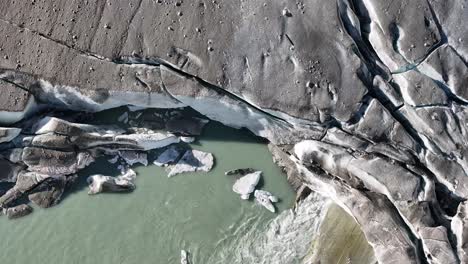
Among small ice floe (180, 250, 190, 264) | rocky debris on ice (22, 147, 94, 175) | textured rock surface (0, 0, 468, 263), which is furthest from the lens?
rocky debris on ice (22, 147, 94, 175)

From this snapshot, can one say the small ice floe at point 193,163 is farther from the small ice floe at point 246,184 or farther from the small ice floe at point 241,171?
the small ice floe at point 246,184

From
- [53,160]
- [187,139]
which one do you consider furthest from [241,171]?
[53,160]

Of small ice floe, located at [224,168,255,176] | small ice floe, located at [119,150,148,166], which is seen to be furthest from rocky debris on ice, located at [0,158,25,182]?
small ice floe, located at [224,168,255,176]

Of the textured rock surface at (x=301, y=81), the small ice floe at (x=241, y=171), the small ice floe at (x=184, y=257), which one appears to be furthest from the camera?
the small ice floe at (x=241, y=171)

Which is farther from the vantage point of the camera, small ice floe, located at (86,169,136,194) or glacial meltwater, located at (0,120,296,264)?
small ice floe, located at (86,169,136,194)

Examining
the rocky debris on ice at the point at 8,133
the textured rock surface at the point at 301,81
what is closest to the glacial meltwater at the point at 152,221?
the textured rock surface at the point at 301,81

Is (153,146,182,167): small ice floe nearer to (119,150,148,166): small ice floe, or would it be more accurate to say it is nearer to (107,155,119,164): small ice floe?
(119,150,148,166): small ice floe

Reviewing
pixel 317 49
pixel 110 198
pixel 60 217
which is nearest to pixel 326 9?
pixel 317 49
